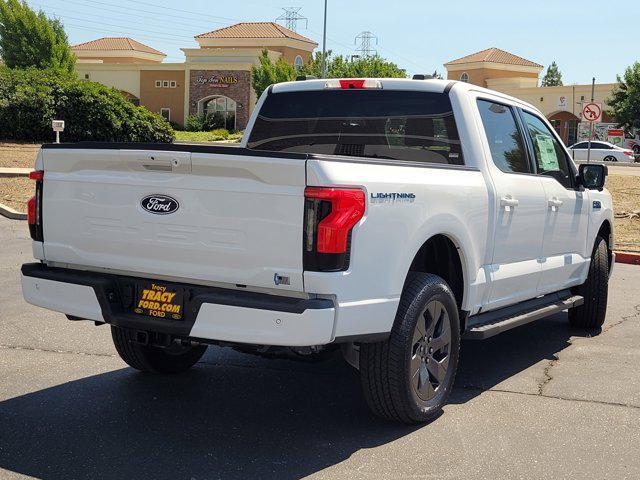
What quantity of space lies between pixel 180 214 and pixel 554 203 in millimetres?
3322

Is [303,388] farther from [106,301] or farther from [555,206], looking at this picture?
[555,206]

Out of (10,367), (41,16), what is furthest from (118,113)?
(10,367)

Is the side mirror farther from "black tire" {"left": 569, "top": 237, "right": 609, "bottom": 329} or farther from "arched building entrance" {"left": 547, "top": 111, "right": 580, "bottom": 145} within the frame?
"arched building entrance" {"left": 547, "top": 111, "right": 580, "bottom": 145}

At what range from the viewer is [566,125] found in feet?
247

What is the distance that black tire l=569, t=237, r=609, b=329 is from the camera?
785cm

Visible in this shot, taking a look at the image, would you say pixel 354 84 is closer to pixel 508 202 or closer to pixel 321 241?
pixel 508 202

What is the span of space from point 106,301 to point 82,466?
2.87 feet

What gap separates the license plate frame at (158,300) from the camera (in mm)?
4523

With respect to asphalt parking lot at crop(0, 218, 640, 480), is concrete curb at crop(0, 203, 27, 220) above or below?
below

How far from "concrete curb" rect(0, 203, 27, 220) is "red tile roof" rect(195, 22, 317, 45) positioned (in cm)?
6728

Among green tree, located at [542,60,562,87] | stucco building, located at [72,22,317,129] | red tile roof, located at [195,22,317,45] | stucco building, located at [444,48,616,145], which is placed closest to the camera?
stucco building, located at [444,48,616,145]

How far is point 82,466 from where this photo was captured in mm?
4258

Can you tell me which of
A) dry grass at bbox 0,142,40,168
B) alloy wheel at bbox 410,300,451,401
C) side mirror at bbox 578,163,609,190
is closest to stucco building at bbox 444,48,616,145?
dry grass at bbox 0,142,40,168

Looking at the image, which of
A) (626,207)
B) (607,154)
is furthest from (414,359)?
(607,154)
